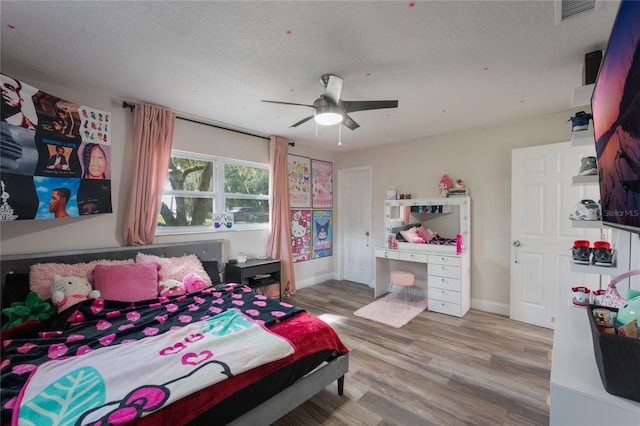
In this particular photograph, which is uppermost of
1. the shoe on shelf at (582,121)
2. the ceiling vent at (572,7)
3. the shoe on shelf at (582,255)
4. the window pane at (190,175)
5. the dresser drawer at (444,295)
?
the ceiling vent at (572,7)

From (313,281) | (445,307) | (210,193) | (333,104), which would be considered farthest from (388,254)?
(210,193)

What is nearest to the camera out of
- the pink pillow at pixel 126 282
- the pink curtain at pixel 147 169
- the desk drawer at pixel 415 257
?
the pink pillow at pixel 126 282

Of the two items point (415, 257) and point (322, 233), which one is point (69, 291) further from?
point (415, 257)

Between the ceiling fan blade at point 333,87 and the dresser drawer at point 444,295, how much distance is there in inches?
Result: 108

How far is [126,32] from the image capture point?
1.75 m

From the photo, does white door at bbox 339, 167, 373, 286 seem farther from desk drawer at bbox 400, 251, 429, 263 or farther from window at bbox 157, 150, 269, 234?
window at bbox 157, 150, 269, 234

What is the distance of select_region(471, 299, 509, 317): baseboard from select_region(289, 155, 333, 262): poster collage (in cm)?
252

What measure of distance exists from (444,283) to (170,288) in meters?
3.18

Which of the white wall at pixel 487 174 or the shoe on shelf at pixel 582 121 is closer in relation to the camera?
the shoe on shelf at pixel 582 121

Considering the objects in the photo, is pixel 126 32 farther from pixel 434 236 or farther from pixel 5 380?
pixel 434 236

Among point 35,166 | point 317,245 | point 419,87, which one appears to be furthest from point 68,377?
point 317,245

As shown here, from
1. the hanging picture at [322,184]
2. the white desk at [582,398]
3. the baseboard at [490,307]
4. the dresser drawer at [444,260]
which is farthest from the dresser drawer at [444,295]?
the white desk at [582,398]

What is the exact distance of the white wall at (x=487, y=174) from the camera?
334 centimetres

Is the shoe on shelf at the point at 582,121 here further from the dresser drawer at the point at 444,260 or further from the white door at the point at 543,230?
the dresser drawer at the point at 444,260
